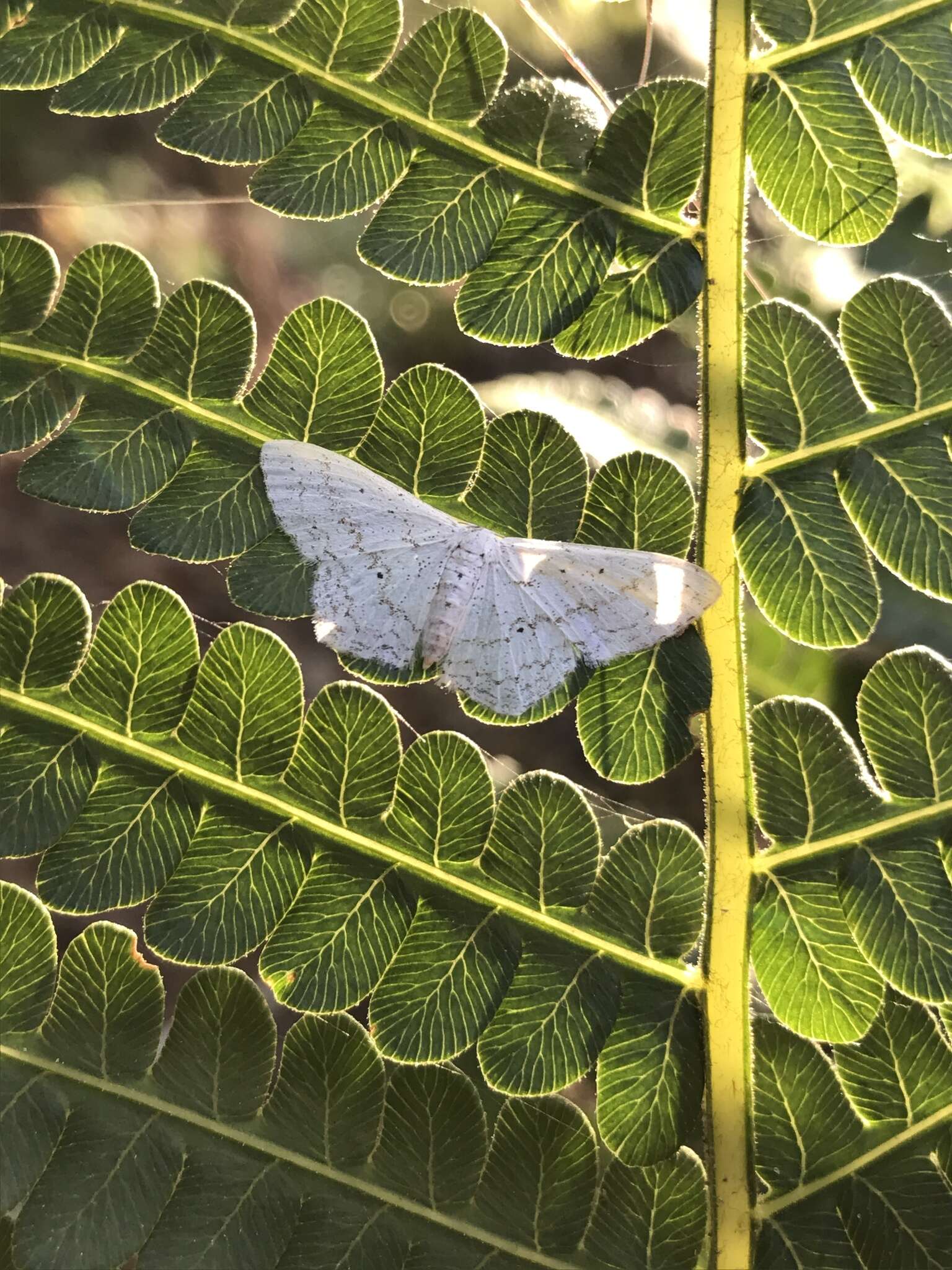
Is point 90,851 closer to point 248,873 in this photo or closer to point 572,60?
point 248,873

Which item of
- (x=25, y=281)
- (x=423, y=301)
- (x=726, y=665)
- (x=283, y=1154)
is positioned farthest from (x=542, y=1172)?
(x=423, y=301)

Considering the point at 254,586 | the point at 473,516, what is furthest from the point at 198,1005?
the point at 473,516

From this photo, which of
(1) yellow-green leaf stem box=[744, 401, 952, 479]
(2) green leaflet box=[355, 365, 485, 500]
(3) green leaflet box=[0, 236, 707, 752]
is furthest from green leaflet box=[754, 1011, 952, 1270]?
(2) green leaflet box=[355, 365, 485, 500]

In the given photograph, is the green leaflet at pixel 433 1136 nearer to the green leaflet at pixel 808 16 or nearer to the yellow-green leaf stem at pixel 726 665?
the yellow-green leaf stem at pixel 726 665

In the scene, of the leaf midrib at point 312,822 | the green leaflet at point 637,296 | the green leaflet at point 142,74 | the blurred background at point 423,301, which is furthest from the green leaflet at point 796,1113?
the green leaflet at point 142,74

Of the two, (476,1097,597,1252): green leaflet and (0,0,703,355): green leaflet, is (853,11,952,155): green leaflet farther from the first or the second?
(476,1097,597,1252): green leaflet
